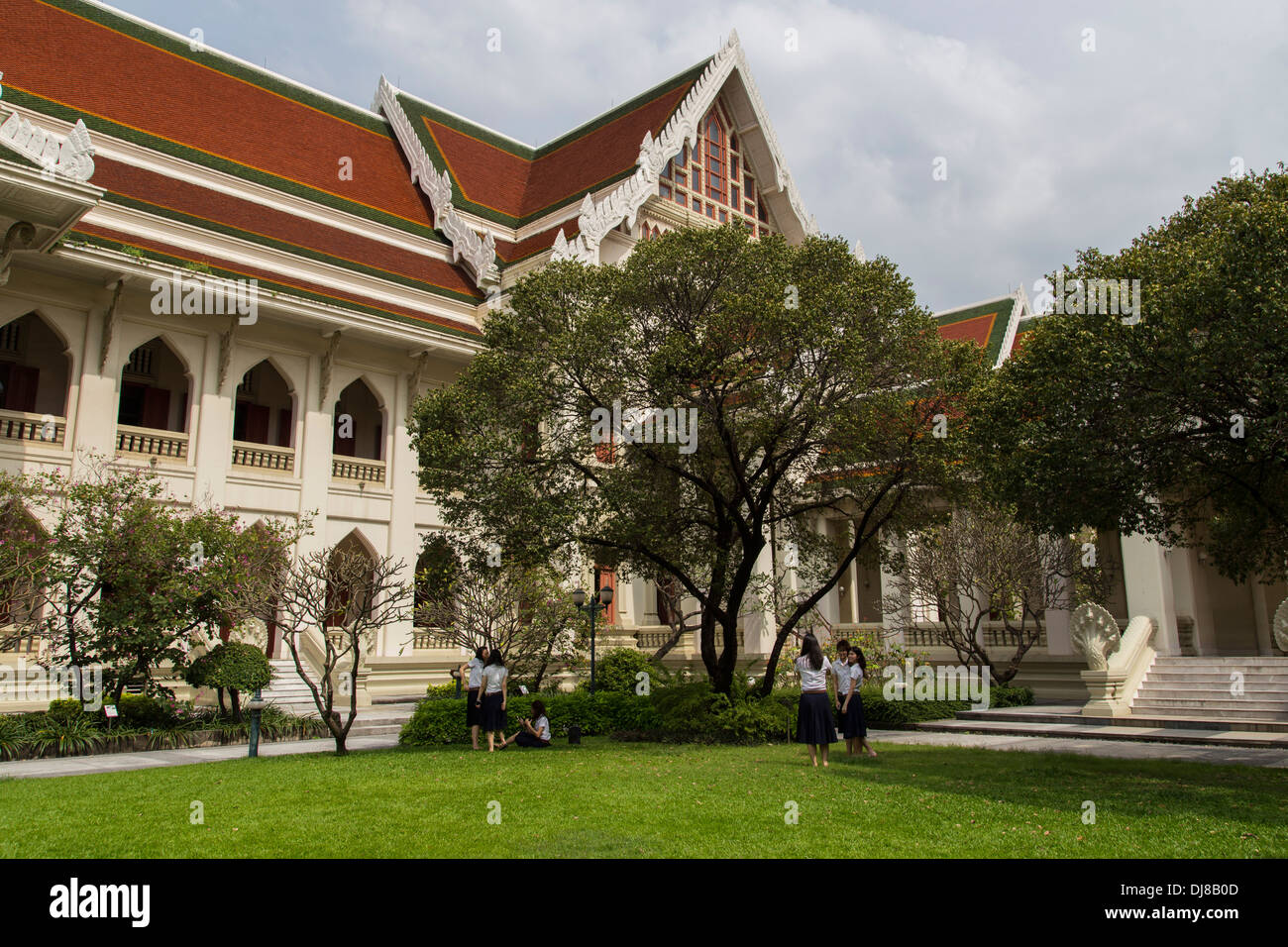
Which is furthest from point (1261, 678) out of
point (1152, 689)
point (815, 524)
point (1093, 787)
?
point (815, 524)

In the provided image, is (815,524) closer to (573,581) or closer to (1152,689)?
(573,581)

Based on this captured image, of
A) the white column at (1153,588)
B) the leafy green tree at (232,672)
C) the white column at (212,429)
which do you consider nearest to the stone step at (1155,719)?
the white column at (1153,588)

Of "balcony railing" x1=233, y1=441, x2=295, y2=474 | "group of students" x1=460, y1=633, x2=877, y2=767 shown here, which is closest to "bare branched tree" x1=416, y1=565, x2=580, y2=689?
"group of students" x1=460, y1=633, x2=877, y2=767

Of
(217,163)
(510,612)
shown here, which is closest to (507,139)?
(217,163)

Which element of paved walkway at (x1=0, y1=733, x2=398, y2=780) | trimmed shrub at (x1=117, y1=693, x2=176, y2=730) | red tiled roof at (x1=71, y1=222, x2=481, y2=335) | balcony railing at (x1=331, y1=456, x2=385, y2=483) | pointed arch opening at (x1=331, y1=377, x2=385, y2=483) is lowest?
paved walkway at (x1=0, y1=733, x2=398, y2=780)

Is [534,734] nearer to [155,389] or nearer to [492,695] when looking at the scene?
[492,695]

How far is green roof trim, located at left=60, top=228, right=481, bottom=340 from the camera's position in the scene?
19.2 m

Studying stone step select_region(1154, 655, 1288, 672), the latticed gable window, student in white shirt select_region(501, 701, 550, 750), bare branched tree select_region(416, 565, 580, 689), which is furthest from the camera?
the latticed gable window

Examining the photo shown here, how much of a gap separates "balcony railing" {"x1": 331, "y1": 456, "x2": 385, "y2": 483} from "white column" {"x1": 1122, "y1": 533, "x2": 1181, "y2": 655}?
17.2m

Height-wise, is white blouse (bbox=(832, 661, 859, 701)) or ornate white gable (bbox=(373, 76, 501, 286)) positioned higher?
ornate white gable (bbox=(373, 76, 501, 286))

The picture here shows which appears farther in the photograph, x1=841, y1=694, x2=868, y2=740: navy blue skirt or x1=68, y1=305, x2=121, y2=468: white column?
x1=68, y1=305, x2=121, y2=468: white column

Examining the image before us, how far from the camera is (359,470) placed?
24234 mm

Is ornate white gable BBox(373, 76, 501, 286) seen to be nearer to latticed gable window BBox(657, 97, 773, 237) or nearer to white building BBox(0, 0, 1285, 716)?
white building BBox(0, 0, 1285, 716)

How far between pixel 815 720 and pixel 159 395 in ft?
60.6
